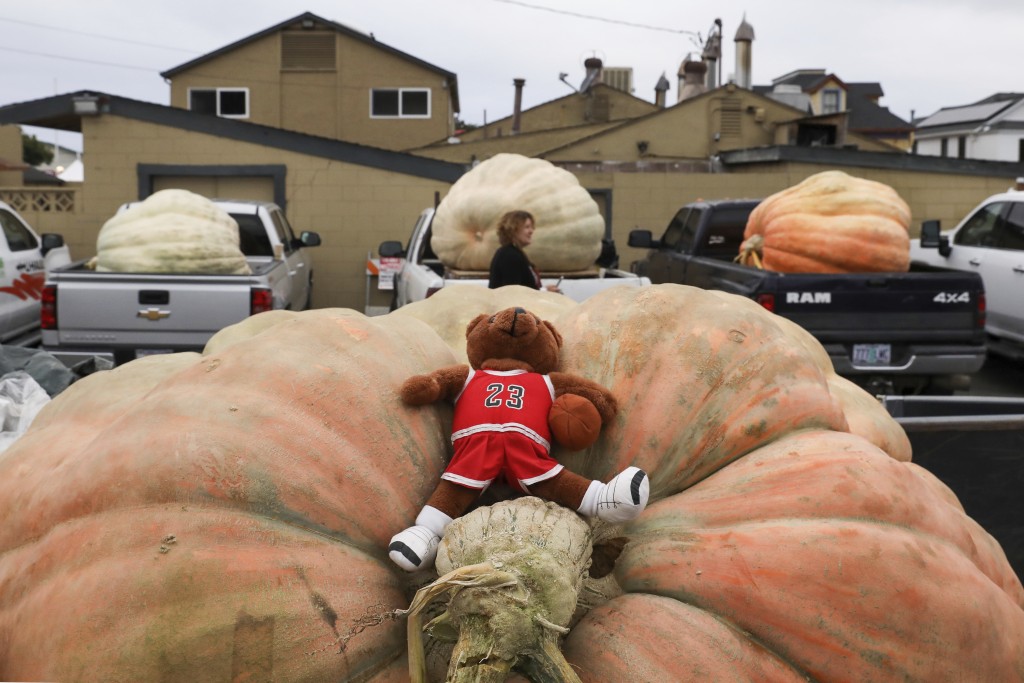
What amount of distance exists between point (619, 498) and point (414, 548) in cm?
42

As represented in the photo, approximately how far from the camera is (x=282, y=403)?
2.05 m

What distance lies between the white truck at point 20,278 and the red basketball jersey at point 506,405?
919 centimetres

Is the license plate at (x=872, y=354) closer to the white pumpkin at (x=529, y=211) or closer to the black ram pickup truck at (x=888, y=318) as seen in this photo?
the black ram pickup truck at (x=888, y=318)

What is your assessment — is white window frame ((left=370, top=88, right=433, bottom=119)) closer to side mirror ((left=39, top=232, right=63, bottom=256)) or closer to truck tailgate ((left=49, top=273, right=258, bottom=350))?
side mirror ((left=39, top=232, right=63, bottom=256))

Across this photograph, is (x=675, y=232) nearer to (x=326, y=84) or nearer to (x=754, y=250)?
(x=754, y=250)

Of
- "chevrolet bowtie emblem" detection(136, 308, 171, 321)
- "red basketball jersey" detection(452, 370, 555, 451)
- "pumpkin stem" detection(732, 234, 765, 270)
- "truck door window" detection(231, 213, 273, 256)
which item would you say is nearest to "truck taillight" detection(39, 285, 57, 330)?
"chevrolet bowtie emblem" detection(136, 308, 171, 321)

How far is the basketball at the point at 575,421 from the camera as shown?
215 centimetres

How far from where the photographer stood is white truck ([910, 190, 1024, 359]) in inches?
456

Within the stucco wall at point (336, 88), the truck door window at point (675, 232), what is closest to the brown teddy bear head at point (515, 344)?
the truck door window at point (675, 232)

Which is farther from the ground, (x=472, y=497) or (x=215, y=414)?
(x=215, y=414)

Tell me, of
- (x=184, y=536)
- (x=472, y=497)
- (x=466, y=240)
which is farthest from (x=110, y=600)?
(x=466, y=240)

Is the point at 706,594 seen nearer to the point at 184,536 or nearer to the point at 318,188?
the point at 184,536

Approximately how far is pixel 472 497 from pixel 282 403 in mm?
439

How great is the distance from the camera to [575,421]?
84.7 inches
